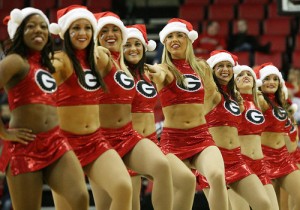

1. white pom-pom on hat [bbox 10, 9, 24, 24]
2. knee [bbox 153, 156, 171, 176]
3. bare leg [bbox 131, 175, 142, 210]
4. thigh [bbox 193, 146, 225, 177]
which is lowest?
bare leg [bbox 131, 175, 142, 210]

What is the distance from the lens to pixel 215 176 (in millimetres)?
5984

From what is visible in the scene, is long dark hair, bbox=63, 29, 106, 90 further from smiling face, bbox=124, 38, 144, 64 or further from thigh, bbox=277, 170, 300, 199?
thigh, bbox=277, 170, 300, 199

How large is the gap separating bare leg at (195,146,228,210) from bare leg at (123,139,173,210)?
1.64 ft

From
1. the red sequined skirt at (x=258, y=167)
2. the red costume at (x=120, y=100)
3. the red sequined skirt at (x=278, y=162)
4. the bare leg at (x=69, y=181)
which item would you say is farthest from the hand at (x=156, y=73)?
the red sequined skirt at (x=278, y=162)

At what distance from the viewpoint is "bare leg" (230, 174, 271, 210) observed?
6480 mm

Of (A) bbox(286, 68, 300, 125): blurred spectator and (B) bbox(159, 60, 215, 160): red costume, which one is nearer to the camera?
(B) bbox(159, 60, 215, 160): red costume

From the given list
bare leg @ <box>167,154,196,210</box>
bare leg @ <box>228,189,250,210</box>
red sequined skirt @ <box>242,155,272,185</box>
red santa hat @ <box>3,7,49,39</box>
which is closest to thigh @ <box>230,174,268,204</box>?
bare leg @ <box>228,189,250,210</box>

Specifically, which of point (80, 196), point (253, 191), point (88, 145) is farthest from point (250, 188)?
point (80, 196)

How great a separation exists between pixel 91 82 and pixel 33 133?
2.20 ft

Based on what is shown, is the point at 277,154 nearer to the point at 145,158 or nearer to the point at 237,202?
the point at 237,202

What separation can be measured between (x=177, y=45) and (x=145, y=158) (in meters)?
1.34

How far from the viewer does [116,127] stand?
18.8 ft

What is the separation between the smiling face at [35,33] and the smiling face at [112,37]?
1.09 meters

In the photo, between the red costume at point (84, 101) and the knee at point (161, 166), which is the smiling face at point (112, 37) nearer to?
the red costume at point (84, 101)
